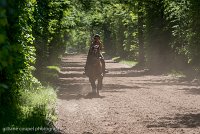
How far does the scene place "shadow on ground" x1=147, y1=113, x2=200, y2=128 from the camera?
34.5 feet

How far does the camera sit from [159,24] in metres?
35.4

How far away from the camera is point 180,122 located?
1105cm

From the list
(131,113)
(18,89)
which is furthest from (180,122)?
(18,89)

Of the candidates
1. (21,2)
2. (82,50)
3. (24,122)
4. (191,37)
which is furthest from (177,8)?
(82,50)

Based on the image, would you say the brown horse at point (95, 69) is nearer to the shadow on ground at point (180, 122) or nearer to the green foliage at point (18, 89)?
the green foliage at point (18, 89)

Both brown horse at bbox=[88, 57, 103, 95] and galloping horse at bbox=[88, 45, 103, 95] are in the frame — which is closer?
galloping horse at bbox=[88, 45, 103, 95]

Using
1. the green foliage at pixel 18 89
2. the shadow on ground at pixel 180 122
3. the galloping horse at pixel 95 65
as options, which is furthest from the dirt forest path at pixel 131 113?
the galloping horse at pixel 95 65

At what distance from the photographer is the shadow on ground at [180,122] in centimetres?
1050

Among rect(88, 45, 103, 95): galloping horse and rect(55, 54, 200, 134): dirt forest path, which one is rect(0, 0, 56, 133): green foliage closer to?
rect(55, 54, 200, 134): dirt forest path

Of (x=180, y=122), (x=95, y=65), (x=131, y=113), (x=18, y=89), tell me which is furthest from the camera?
(x=95, y=65)

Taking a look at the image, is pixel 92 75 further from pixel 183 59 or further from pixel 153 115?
pixel 183 59

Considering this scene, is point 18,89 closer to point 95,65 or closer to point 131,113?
point 131,113

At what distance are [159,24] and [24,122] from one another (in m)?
27.5

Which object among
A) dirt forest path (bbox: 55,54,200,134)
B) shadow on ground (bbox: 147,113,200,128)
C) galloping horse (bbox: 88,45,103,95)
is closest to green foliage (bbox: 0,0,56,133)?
dirt forest path (bbox: 55,54,200,134)
